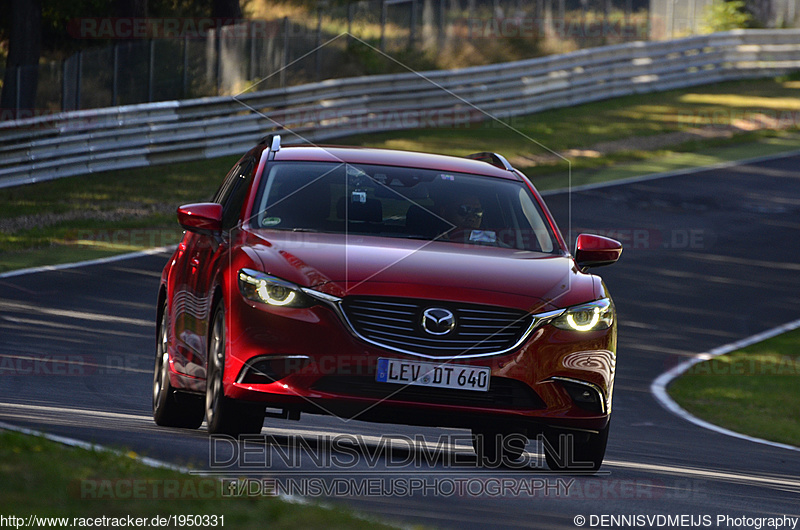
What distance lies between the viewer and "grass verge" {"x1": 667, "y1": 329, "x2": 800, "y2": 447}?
14.0 m

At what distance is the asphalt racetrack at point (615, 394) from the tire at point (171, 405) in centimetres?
14

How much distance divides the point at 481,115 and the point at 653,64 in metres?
7.42

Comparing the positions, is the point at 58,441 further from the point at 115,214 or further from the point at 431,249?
the point at 115,214

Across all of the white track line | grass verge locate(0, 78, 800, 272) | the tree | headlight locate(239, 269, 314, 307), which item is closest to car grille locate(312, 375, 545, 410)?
headlight locate(239, 269, 314, 307)

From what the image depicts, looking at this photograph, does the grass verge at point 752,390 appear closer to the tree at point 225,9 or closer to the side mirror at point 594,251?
the side mirror at point 594,251

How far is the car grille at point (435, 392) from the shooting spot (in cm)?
702

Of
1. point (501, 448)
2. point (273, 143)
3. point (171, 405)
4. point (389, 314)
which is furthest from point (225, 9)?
point (389, 314)

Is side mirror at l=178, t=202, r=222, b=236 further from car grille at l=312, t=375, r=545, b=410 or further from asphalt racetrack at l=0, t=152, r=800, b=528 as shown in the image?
car grille at l=312, t=375, r=545, b=410

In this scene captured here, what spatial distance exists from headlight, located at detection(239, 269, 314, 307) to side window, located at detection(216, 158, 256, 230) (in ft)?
3.16

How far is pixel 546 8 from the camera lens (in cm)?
3850

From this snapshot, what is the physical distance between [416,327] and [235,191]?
218 cm

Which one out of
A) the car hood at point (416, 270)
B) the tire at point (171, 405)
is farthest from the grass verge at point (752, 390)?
the tire at point (171, 405)

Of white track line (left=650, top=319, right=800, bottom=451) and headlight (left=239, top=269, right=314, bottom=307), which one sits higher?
headlight (left=239, top=269, right=314, bottom=307)

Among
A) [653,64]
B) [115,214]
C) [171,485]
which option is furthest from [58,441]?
[653,64]
